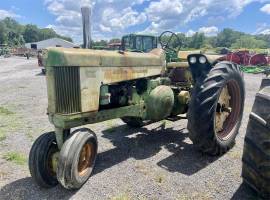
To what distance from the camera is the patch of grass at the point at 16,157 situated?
5.00m

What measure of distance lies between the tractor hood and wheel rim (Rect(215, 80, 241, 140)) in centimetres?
132

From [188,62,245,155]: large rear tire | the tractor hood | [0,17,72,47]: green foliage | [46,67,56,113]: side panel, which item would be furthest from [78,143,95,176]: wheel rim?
[0,17,72,47]: green foliage

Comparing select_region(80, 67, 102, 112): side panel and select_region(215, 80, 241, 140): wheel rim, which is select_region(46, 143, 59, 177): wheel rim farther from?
select_region(215, 80, 241, 140): wheel rim

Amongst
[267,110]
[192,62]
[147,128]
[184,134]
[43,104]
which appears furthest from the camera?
[43,104]

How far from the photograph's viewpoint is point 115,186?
4.11 meters

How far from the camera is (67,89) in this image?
3951 mm

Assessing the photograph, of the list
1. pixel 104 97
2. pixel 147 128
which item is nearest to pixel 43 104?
pixel 147 128

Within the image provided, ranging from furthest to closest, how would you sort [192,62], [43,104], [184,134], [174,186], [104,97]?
[43,104] → [184,134] → [192,62] → [104,97] → [174,186]

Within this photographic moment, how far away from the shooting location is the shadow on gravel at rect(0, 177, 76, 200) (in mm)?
3871

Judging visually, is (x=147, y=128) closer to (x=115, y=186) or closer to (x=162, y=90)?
(x=162, y=90)

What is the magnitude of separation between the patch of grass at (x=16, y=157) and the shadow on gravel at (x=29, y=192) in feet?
2.64

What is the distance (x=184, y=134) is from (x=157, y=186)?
2.43m

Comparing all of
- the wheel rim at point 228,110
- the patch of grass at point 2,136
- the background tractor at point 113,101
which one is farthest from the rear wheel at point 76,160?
the patch of grass at point 2,136

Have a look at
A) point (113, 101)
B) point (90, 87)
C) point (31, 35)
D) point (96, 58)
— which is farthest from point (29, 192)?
point (31, 35)
